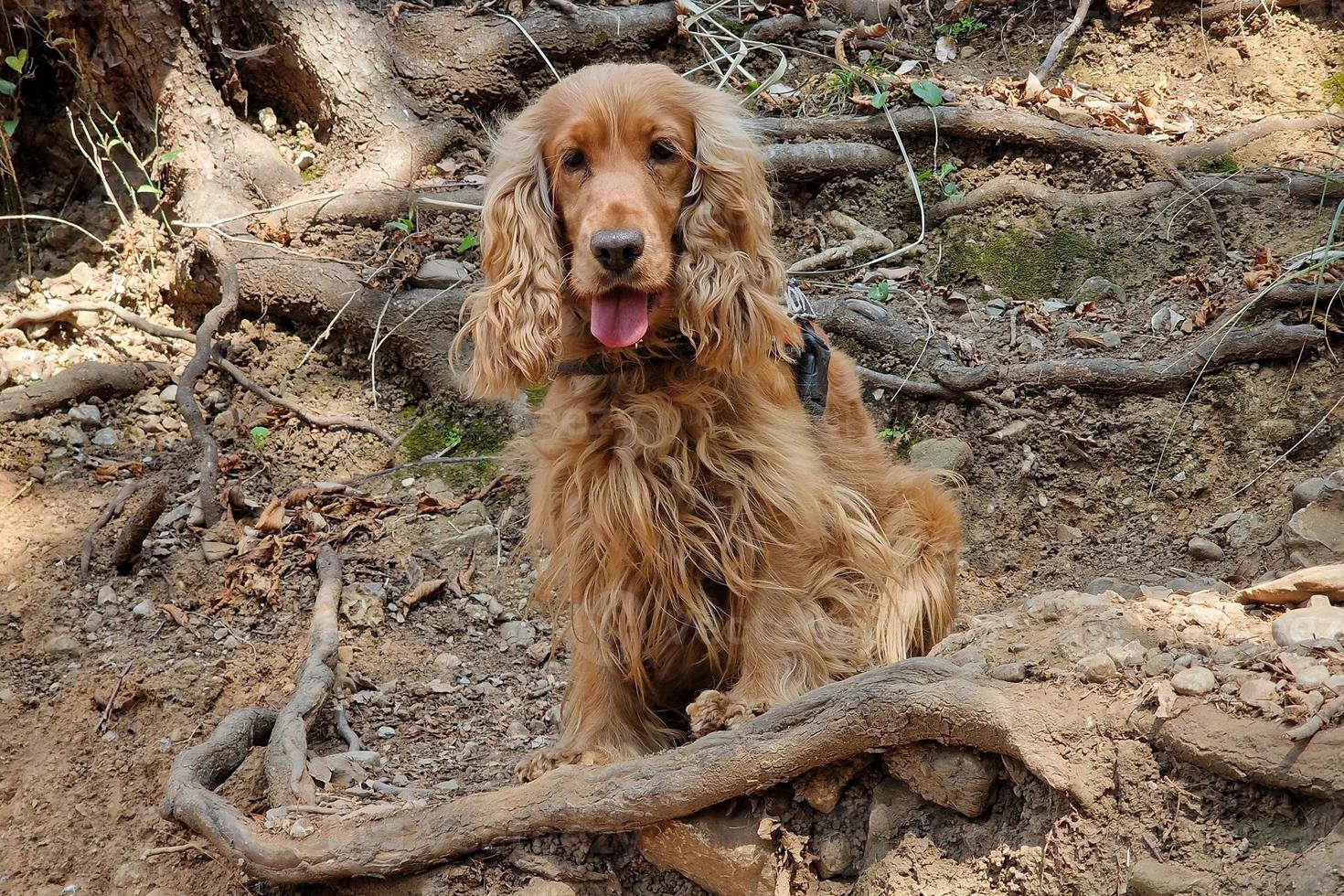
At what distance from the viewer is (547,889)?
108 inches

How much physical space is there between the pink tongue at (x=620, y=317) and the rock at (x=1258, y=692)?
1.64 meters

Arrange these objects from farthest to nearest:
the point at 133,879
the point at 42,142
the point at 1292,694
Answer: the point at 42,142 < the point at 133,879 < the point at 1292,694

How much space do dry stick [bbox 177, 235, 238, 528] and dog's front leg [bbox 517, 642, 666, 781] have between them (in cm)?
209

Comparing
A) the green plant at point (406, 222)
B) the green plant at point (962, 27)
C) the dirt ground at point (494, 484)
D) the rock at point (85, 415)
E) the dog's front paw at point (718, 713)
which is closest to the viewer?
the dog's front paw at point (718, 713)

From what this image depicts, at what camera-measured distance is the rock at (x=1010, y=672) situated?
2.37 m

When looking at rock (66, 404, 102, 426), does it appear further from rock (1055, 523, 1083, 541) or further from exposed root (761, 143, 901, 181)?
rock (1055, 523, 1083, 541)

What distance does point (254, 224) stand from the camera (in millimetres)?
5543

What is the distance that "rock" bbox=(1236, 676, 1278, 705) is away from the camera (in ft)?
6.72

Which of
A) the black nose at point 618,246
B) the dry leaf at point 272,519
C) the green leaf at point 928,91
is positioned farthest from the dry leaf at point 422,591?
the green leaf at point 928,91

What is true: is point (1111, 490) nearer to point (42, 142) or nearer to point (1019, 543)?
point (1019, 543)

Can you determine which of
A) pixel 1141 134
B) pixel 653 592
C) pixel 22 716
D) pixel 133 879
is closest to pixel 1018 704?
pixel 653 592

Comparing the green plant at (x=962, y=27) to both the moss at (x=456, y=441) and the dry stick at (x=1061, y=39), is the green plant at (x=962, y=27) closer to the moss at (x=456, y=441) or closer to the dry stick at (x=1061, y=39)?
the dry stick at (x=1061, y=39)

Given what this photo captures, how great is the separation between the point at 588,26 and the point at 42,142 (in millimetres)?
2962

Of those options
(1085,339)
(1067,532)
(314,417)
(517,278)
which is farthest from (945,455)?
(314,417)
